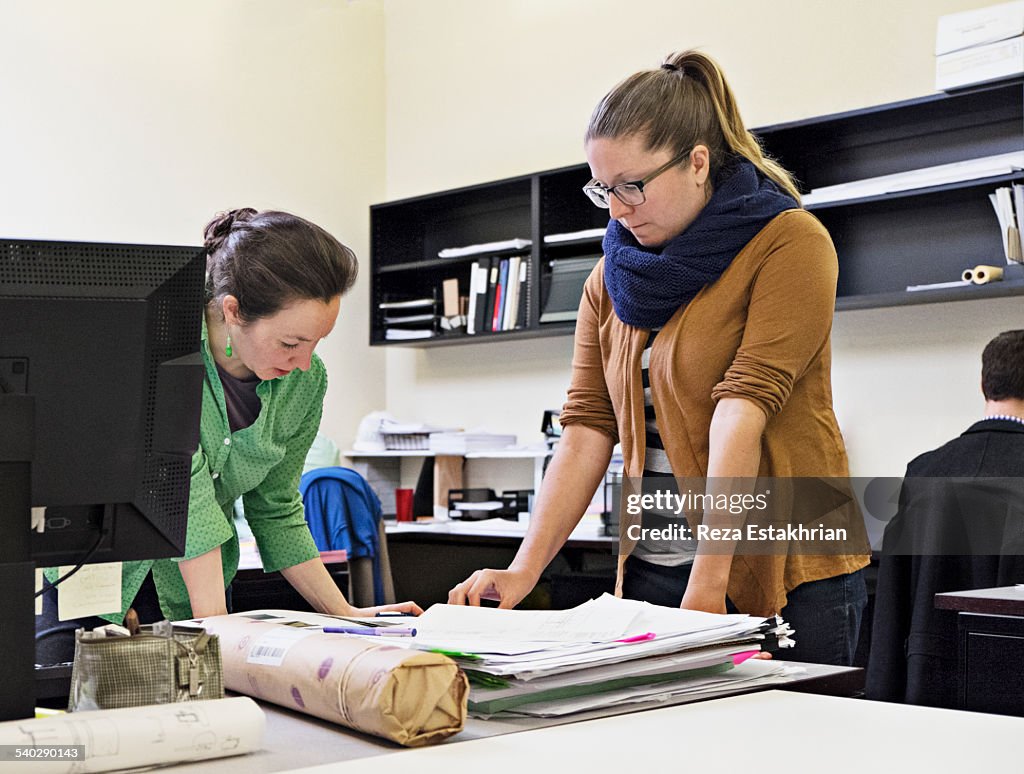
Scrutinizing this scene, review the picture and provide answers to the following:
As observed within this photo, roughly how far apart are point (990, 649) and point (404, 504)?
127 inches

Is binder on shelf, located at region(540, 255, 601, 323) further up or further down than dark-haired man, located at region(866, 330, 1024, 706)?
further up

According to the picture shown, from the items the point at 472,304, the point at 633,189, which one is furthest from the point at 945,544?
the point at 472,304

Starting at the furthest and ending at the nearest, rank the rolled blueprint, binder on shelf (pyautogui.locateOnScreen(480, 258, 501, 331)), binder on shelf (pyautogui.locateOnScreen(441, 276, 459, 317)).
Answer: binder on shelf (pyautogui.locateOnScreen(441, 276, 459, 317)) → binder on shelf (pyautogui.locateOnScreen(480, 258, 501, 331)) → the rolled blueprint

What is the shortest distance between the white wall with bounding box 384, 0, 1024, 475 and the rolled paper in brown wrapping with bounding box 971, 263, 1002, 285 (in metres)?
0.21

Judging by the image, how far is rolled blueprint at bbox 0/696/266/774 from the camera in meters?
0.86

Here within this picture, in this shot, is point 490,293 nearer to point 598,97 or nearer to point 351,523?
point 598,97

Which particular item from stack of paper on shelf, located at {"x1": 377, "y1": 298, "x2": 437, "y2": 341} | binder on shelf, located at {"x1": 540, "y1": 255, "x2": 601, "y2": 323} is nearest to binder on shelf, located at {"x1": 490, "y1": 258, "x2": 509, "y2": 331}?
binder on shelf, located at {"x1": 540, "y1": 255, "x2": 601, "y2": 323}

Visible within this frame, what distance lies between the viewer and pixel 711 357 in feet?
5.08

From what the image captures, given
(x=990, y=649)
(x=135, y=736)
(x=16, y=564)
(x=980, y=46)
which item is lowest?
(x=990, y=649)

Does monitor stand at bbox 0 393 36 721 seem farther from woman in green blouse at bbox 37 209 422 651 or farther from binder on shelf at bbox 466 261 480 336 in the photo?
binder on shelf at bbox 466 261 480 336

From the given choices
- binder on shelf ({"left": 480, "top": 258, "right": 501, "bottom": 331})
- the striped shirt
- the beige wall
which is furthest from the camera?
binder on shelf ({"left": 480, "top": 258, "right": 501, "bottom": 331})

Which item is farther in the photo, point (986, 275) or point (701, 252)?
point (986, 275)

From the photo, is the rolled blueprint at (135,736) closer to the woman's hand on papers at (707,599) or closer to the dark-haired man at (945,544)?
the woman's hand on papers at (707,599)

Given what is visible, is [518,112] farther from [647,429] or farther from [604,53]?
[647,429]
